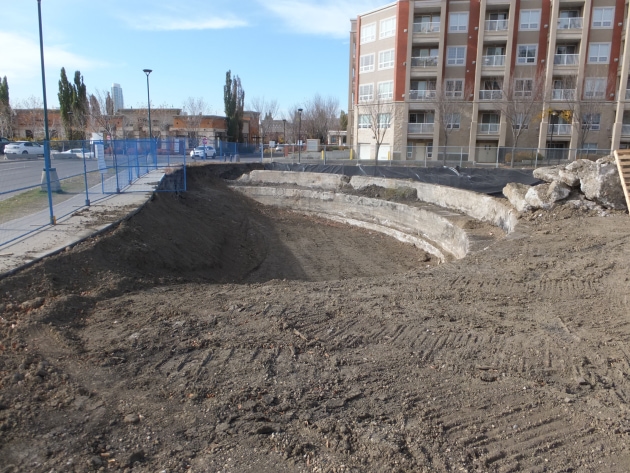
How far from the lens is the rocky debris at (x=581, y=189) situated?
499 inches

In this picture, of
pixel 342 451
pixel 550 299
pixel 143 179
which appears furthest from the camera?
pixel 143 179

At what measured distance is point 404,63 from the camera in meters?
43.9

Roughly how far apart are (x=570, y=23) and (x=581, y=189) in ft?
118

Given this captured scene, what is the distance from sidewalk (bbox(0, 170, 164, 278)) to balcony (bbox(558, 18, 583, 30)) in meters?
40.4

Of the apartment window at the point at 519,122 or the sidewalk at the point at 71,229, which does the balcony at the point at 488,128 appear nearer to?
the apartment window at the point at 519,122

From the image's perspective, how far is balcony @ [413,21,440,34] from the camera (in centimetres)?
4328

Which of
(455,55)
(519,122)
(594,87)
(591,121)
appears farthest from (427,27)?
(591,121)

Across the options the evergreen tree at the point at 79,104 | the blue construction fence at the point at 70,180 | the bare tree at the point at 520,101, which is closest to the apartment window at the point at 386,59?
the bare tree at the point at 520,101

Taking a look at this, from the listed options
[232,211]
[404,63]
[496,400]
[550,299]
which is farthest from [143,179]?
[404,63]

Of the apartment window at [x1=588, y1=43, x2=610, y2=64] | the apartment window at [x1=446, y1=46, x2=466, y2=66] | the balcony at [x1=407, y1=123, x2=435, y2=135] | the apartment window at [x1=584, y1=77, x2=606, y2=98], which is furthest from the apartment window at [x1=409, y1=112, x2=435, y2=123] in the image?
the apartment window at [x1=588, y1=43, x2=610, y2=64]

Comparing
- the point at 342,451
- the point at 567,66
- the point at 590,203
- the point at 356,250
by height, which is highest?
the point at 567,66

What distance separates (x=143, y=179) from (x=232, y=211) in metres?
3.99

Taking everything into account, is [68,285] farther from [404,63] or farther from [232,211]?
[404,63]

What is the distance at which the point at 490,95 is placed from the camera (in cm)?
4312
